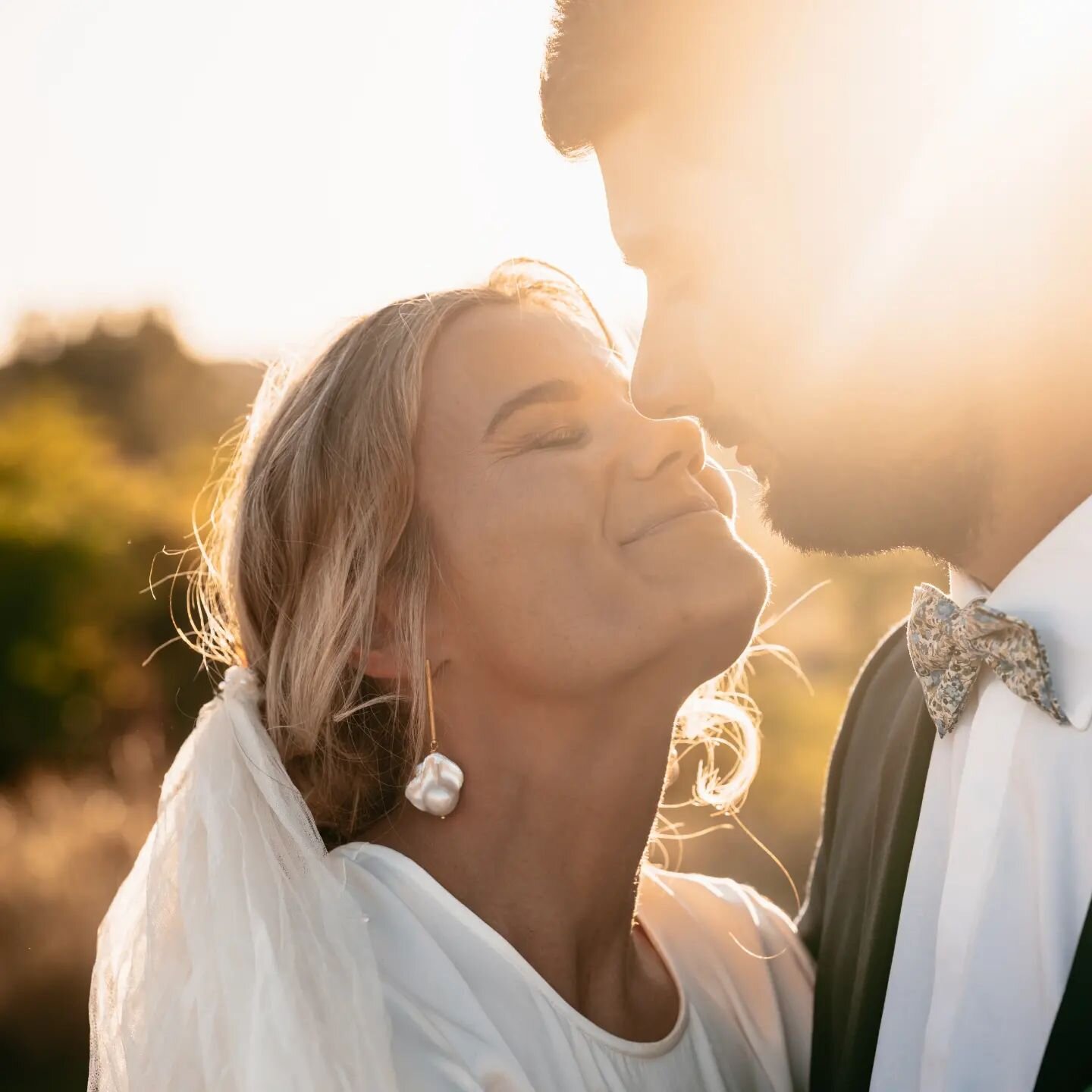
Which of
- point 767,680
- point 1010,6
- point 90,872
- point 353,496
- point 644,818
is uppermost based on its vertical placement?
point 1010,6

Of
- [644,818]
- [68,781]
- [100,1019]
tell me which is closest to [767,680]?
[68,781]

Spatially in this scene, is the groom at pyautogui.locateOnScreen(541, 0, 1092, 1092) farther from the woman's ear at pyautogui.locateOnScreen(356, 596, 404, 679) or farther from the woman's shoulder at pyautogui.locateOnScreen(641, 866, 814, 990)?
the woman's ear at pyautogui.locateOnScreen(356, 596, 404, 679)

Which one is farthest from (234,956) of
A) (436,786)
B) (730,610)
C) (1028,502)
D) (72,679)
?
(72,679)

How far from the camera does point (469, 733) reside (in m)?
2.51

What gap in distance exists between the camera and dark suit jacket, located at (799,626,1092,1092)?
155 cm

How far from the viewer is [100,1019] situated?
81.9 inches

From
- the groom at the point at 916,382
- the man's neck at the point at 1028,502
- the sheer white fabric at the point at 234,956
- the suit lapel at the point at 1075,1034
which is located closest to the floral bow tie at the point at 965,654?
the groom at the point at 916,382

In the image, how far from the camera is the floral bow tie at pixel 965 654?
1638mm

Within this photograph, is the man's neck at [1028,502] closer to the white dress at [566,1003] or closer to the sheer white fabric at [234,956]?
the white dress at [566,1003]

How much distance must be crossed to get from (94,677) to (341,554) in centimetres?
397

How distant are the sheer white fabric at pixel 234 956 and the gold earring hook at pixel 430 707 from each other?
37 cm

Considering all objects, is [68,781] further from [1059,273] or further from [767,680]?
[767,680]

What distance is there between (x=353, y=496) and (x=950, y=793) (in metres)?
1.29

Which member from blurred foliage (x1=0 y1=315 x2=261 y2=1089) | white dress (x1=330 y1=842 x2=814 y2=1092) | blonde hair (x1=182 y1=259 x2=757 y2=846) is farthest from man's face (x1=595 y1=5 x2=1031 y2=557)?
blurred foliage (x1=0 y1=315 x2=261 y2=1089)
